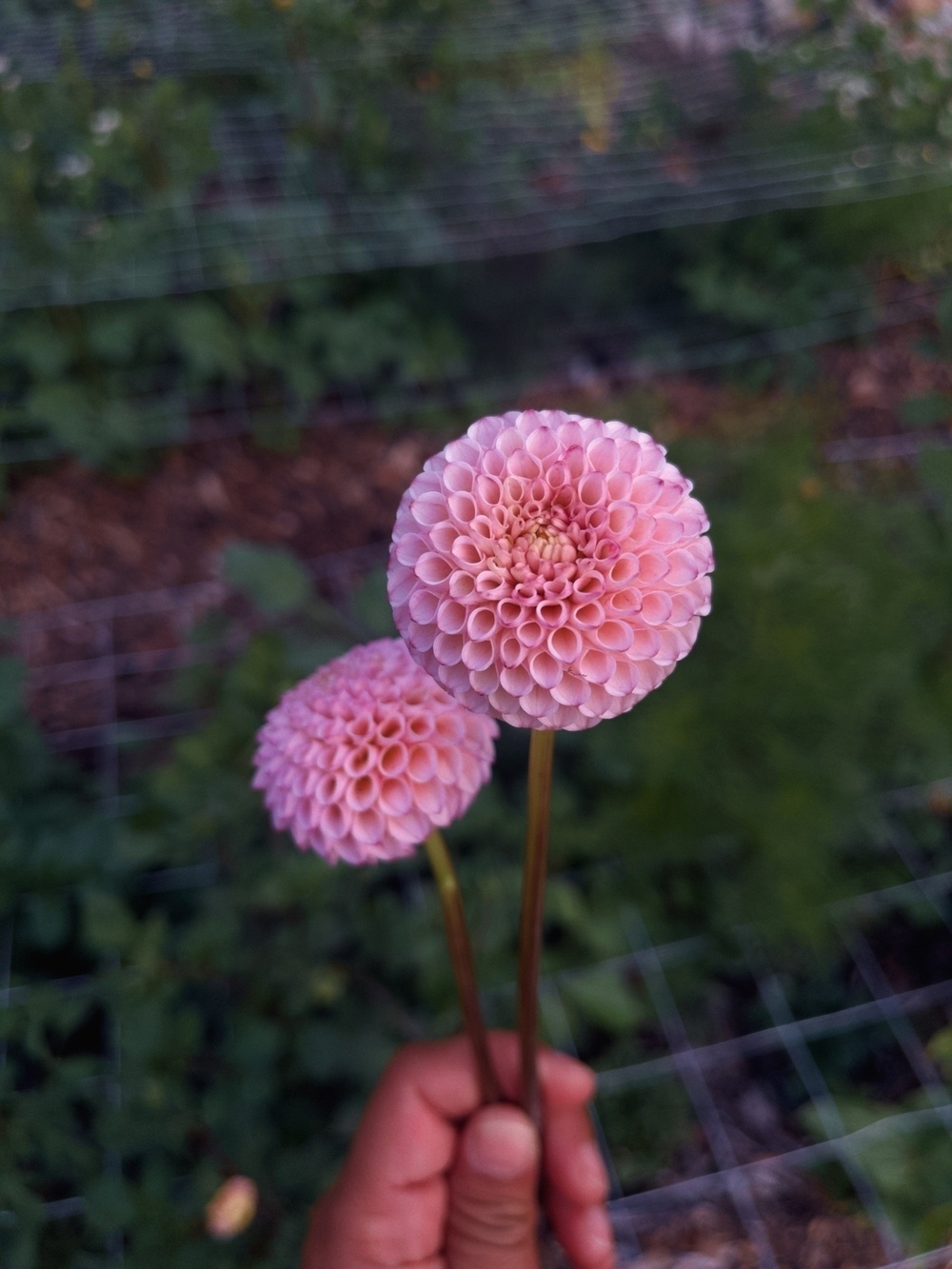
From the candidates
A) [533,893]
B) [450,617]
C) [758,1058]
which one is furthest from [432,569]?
[758,1058]

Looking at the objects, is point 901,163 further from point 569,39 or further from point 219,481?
point 219,481

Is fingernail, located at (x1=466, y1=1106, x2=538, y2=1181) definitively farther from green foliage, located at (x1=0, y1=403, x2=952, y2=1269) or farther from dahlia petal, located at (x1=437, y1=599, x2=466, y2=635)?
dahlia petal, located at (x1=437, y1=599, x2=466, y2=635)

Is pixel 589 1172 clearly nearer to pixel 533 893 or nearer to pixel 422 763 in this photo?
pixel 533 893

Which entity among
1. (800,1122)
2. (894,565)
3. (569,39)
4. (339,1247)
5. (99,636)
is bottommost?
(800,1122)

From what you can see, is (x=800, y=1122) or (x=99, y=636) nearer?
(x=800, y=1122)

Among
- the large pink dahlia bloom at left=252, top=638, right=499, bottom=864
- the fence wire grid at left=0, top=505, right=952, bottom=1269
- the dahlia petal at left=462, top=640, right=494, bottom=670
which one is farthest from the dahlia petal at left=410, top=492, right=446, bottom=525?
the fence wire grid at left=0, top=505, right=952, bottom=1269

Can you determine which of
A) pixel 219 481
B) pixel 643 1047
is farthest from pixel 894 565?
pixel 219 481
